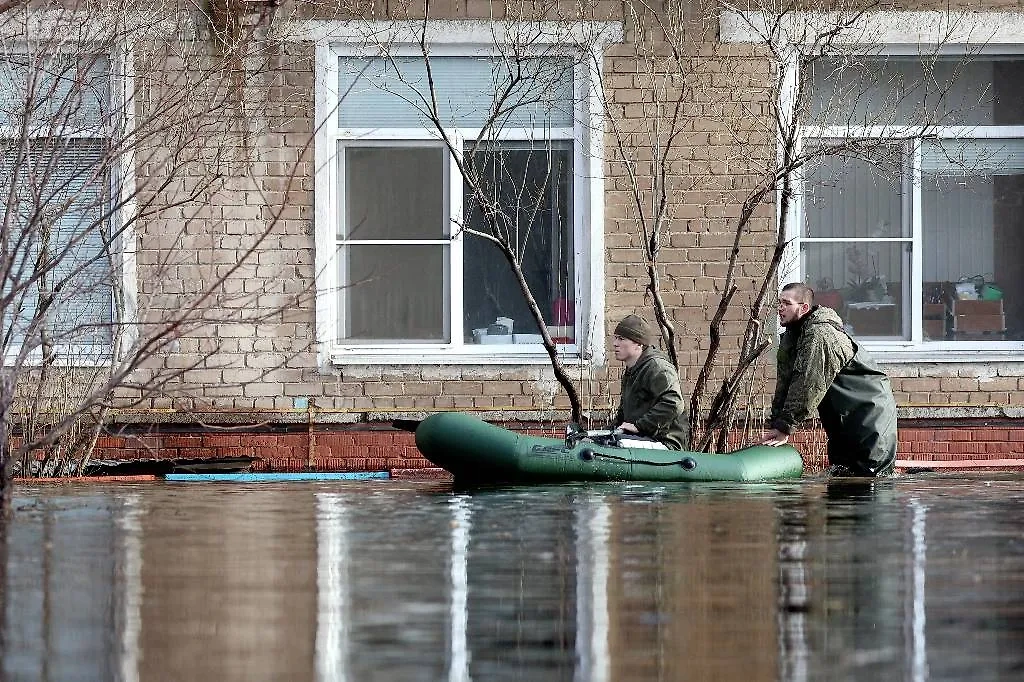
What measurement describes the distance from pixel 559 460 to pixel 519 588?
5.89 meters

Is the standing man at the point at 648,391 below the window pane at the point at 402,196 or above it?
below

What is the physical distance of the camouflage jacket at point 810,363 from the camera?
12828 mm

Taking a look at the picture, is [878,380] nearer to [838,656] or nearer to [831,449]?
[831,449]

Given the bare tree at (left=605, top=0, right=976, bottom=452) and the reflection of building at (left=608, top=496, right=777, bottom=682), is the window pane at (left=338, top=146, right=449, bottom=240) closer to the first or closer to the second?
the bare tree at (left=605, top=0, right=976, bottom=452)

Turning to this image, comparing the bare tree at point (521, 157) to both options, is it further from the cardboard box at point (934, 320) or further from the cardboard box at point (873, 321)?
the cardboard box at point (934, 320)

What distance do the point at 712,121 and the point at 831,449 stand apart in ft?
9.19

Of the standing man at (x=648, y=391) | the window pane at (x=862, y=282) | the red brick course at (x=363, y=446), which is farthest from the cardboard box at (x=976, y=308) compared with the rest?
the standing man at (x=648, y=391)

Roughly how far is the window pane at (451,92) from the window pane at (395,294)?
0.98 m

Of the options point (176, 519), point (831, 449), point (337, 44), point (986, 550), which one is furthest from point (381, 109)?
point (986, 550)

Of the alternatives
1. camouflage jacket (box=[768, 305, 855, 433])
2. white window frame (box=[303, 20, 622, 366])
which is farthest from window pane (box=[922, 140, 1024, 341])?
white window frame (box=[303, 20, 622, 366])

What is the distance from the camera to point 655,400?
1309 cm

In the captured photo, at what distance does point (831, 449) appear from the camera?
1344 cm

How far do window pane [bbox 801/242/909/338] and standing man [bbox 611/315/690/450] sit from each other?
246 cm

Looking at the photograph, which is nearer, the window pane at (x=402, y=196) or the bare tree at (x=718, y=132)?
the bare tree at (x=718, y=132)
